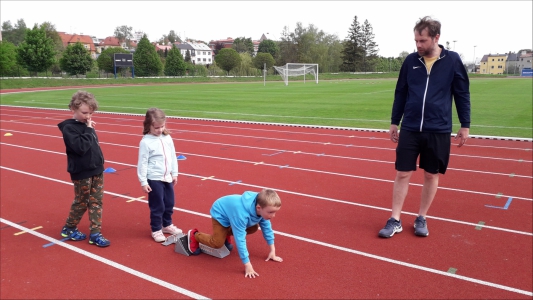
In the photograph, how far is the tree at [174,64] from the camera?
6675 centimetres

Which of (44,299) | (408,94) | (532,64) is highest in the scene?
(532,64)

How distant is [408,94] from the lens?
4570 mm

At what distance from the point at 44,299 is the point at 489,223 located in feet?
16.2

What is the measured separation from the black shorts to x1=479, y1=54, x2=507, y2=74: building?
14774 centimetres

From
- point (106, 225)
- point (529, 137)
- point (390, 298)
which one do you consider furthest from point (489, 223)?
point (529, 137)

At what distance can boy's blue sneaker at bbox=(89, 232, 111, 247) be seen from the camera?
14.9ft

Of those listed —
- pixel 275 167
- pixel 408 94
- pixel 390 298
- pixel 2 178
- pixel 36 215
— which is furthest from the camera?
Result: pixel 275 167

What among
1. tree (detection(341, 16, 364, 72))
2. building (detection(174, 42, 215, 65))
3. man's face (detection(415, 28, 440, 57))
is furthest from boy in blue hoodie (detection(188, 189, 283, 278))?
building (detection(174, 42, 215, 65))

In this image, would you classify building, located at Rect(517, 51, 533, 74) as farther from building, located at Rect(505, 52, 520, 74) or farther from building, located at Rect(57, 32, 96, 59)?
building, located at Rect(57, 32, 96, 59)

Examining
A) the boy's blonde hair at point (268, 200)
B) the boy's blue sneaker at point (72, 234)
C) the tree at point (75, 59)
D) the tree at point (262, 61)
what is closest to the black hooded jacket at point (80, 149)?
the boy's blue sneaker at point (72, 234)

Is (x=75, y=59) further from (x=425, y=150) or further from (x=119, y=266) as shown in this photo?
(x=425, y=150)

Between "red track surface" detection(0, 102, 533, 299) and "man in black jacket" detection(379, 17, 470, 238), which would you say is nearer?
"red track surface" detection(0, 102, 533, 299)

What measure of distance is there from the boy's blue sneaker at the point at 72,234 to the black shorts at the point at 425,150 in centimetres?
367

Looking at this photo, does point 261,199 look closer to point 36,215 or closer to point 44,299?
point 44,299
